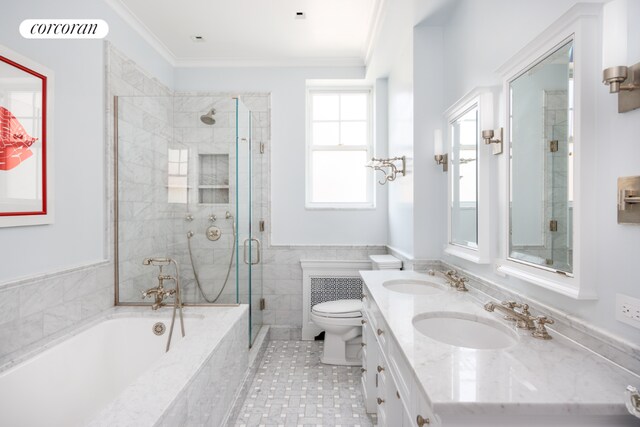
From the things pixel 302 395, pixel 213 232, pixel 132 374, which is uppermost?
pixel 213 232

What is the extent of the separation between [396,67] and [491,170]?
1.59 metres

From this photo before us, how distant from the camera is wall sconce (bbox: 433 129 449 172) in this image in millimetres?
2176

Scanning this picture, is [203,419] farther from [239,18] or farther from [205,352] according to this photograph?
[239,18]

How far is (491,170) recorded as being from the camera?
1649 millimetres

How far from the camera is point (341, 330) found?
267 cm

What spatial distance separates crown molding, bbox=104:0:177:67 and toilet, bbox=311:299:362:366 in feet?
8.95

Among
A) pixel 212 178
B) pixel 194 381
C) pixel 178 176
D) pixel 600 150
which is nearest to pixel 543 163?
pixel 600 150

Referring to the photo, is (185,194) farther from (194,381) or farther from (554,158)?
(554,158)

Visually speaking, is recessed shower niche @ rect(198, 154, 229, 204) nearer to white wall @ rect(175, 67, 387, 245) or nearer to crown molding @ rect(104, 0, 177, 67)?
white wall @ rect(175, 67, 387, 245)

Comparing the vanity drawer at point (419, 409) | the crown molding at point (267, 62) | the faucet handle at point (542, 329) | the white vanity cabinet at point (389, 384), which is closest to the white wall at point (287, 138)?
the crown molding at point (267, 62)

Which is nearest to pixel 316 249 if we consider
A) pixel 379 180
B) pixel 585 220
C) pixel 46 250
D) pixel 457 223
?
pixel 379 180

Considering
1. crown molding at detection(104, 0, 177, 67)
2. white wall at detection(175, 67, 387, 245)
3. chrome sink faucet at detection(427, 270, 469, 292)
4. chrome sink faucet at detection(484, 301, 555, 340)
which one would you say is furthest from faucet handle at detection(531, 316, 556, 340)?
crown molding at detection(104, 0, 177, 67)

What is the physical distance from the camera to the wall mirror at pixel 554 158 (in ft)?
3.29

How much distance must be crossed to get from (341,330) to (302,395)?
58 centimetres
